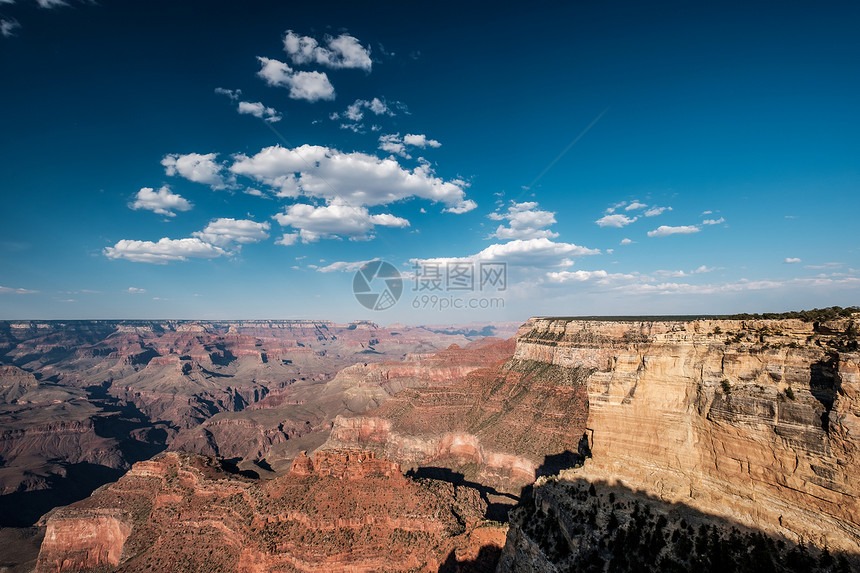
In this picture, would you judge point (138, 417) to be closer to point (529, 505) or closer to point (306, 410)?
point (306, 410)

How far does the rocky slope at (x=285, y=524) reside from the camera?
29.7 metres

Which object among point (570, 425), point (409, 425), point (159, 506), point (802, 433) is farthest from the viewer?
point (409, 425)

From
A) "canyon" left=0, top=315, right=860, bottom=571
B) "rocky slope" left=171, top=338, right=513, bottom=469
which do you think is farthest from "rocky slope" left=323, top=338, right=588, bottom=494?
"rocky slope" left=171, top=338, right=513, bottom=469

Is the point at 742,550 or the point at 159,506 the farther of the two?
the point at 159,506

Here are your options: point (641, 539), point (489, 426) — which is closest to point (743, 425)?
point (641, 539)

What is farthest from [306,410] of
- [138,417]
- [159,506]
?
[159,506]

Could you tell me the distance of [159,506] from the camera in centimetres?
4094

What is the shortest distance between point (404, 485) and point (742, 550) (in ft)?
95.1

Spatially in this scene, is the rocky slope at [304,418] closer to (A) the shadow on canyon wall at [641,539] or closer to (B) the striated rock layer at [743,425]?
(A) the shadow on canyon wall at [641,539]

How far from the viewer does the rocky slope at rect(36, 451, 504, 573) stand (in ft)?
97.6

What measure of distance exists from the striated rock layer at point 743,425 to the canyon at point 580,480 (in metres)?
0.05

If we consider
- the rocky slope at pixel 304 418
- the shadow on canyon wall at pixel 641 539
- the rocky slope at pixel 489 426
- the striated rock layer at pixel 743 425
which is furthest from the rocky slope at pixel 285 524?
the rocky slope at pixel 304 418

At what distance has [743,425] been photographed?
43.0ft

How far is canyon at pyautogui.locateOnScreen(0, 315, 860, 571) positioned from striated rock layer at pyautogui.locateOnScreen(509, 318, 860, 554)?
5 cm
